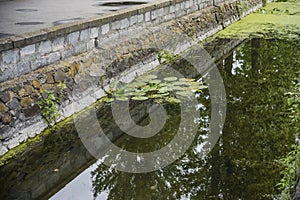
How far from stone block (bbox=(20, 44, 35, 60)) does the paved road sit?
2.26 feet

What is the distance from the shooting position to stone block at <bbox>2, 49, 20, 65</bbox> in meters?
4.67

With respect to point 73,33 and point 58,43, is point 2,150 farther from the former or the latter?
point 73,33

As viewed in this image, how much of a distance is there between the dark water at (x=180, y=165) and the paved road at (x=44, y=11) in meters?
1.66

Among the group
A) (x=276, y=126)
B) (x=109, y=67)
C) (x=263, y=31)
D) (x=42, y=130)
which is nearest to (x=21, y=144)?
(x=42, y=130)

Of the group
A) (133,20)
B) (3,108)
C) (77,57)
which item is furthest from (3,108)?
(133,20)

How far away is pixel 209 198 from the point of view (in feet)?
12.6

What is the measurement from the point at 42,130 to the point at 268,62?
15.5ft

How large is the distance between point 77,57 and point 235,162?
2.58 meters

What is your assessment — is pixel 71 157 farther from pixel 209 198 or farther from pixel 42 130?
pixel 209 198

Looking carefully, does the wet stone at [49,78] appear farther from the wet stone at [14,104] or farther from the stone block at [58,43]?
the wet stone at [14,104]

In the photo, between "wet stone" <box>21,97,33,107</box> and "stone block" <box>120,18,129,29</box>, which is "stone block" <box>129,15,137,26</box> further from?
"wet stone" <box>21,97,33,107</box>

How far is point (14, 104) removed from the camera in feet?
15.6

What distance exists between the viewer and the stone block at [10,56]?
4.67 metres

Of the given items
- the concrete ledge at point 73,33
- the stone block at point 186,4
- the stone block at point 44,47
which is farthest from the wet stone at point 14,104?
the stone block at point 186,4
